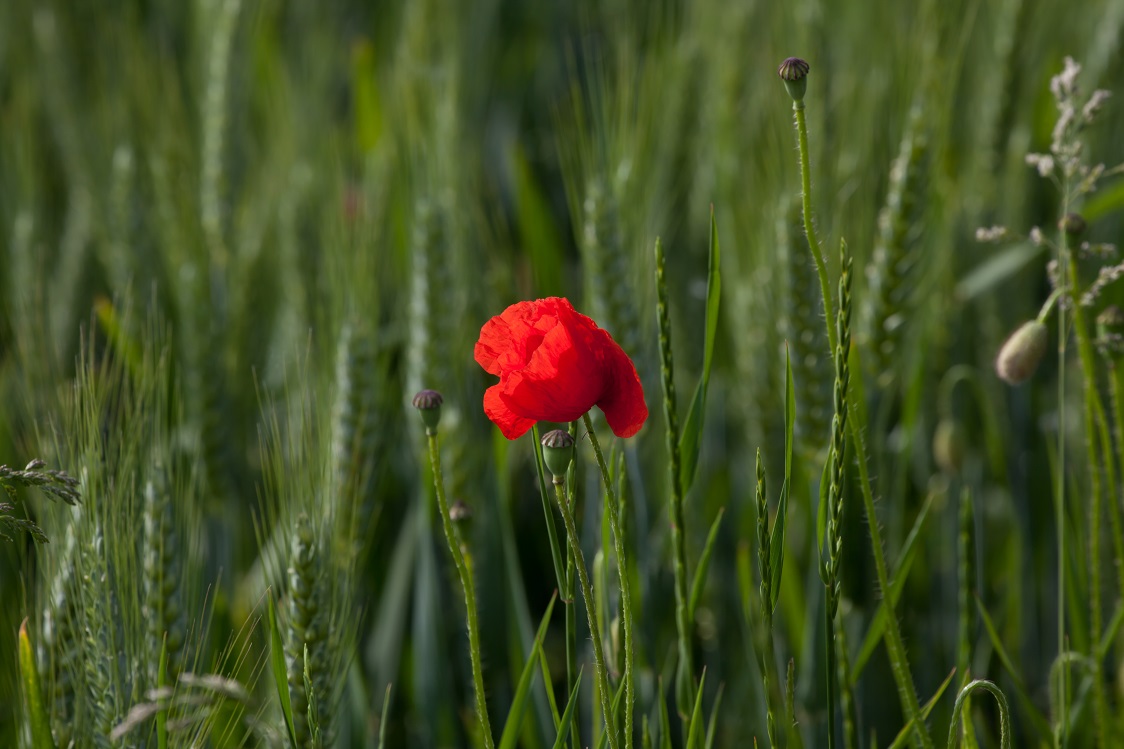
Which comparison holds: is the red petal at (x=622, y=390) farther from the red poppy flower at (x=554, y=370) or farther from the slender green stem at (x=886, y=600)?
the slender green stem at (x=886, y=600)

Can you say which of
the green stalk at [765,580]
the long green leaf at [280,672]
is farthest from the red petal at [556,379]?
the long green leaf at [280,672]

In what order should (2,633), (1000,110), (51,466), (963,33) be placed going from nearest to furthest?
(51,466), (2,633), (963,33), (1000,110)

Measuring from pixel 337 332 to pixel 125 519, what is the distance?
398 mm

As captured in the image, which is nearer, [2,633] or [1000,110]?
[2,633]

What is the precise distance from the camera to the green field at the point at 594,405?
856 millimetres

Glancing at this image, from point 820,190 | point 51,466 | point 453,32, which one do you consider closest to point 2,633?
point 51,466

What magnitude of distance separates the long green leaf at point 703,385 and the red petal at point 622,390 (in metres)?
0.11

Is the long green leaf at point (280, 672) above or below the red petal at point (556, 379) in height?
below

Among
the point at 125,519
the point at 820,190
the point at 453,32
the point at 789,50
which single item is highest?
the point at 453,32

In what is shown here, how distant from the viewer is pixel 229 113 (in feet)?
6.00

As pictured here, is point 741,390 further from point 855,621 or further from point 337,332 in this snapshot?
point 337,332

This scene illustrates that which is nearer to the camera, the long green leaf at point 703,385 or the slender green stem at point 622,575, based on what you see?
the slender green stem at point 622,575

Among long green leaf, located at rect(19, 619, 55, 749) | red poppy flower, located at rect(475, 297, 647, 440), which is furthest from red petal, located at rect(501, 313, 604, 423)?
long green leaf, located at rect(19, 619, 55, 749)

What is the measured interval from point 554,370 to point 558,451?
0.17 ft
